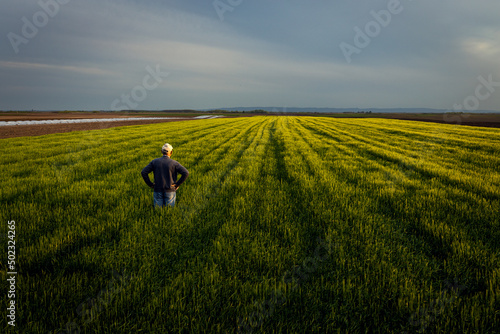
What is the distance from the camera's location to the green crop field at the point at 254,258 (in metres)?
2.67

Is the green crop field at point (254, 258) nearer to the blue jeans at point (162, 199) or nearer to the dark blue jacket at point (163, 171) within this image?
the blue jeans at point (162, 199)

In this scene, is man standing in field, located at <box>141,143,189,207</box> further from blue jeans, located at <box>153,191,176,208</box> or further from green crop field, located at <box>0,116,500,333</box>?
green crop field, located at <box>0,116,500,333</box>

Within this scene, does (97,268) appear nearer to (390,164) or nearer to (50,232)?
(50,232)

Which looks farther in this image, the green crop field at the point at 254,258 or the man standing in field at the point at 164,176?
the man standing in field at the point at 164,176

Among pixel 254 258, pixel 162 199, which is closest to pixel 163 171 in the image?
pixel 162 199

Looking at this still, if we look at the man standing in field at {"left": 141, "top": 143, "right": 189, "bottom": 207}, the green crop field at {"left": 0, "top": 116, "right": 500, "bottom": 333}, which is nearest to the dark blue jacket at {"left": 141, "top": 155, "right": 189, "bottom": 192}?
the man standing in field at {"left": 141, "top": 143, "right": 189, "bottom": 207}

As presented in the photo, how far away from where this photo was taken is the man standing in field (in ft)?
17.6

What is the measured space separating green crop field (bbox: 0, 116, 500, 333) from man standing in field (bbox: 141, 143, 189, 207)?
378mm

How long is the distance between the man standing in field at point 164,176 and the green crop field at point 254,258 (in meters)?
0.38

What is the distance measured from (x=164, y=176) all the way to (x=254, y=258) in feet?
9.54

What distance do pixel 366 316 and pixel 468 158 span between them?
13860 millimetres

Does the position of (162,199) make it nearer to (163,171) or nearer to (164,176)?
(164,176)

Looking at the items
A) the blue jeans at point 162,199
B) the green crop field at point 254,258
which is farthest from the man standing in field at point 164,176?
the green crop field at point 254,258

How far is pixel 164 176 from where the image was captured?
5.42 m
